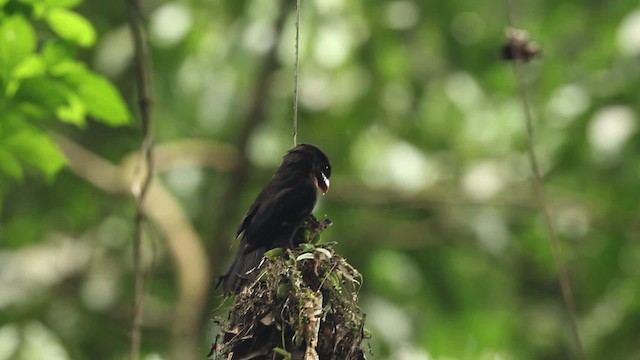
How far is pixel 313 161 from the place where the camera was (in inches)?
165

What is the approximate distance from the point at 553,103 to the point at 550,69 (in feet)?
1.76

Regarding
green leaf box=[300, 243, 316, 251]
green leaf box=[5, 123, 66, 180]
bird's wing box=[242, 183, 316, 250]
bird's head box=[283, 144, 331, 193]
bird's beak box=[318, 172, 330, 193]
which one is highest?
green leaf box=[5, 123, 66, 180]

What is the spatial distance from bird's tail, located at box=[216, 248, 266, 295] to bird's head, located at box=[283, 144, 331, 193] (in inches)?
13.3

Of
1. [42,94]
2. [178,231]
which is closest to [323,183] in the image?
[42,94]

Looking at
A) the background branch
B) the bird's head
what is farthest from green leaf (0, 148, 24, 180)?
the background branch

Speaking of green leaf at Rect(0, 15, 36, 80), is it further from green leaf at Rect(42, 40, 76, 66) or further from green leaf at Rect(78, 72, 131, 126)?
green leaf at Rect(78, 72, 131, 126)

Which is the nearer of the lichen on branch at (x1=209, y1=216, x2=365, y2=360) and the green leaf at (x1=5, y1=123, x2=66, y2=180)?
the lichen on branch at (x1=209, y1=216, x2=365, y2=360)

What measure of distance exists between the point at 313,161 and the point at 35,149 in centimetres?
106

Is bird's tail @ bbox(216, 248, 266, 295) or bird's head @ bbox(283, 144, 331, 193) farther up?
bird's head @ bbox(283, 144, 331, 193)

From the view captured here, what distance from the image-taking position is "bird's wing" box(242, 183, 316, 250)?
13.0 ft

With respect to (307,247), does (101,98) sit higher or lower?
higher

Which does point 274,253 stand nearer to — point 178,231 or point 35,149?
point 35,149

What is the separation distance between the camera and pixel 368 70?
26.6 ft

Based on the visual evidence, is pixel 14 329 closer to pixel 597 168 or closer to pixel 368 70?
pixel 368 70
